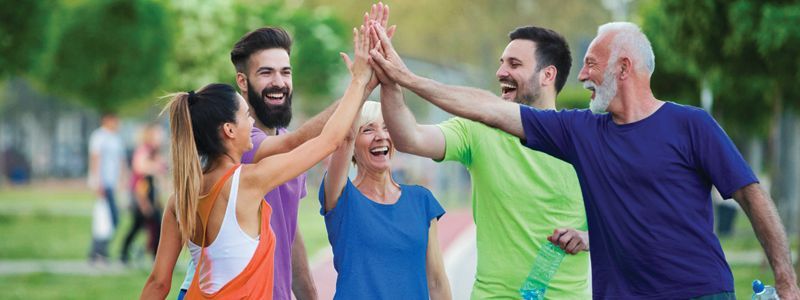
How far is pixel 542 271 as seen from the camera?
5.74 meters

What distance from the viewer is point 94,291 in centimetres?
1488

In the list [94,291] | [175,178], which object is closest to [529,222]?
[175,178]

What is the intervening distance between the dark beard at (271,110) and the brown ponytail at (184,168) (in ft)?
3.26

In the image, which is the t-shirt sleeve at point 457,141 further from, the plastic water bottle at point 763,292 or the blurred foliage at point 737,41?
the blurred foliage at point 737,41

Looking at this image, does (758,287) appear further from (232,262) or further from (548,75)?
(232,262)

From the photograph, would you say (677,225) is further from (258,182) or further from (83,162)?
(83,162)

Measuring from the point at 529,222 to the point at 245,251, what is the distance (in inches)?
52.7

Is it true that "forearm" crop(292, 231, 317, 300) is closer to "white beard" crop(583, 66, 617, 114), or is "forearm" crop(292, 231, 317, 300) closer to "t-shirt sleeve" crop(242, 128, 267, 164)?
"t-shirt sleeve" crop(242, 128, 267, 164)

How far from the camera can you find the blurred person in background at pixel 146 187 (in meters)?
17.6

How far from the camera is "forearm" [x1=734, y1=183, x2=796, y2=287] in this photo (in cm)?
511

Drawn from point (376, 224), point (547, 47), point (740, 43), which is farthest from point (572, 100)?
point (376, 224)

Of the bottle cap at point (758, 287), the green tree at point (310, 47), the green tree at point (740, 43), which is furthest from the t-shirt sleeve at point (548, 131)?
the green tree at point (310, 47)

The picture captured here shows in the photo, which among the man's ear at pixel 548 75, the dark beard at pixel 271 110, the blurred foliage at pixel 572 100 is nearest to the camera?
the dark beard at pixel 271 110

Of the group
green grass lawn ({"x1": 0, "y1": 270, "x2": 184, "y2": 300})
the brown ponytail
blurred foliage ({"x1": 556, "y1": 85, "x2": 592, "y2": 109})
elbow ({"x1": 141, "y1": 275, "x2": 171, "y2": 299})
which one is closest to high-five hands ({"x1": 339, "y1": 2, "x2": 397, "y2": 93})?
the brown ponytail
